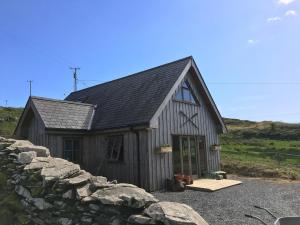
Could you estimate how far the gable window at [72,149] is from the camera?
1638 cm

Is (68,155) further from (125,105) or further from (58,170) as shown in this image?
(58,170)

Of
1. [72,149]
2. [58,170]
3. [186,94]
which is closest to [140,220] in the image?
[58,170]

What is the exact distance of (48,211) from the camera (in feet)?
23.7

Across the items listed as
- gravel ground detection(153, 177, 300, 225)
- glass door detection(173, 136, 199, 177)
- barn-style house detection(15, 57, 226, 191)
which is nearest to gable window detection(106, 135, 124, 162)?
barn-style house detection(15, 57, 226, 191)

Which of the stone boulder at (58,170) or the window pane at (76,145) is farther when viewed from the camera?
the window pane at (76,145)

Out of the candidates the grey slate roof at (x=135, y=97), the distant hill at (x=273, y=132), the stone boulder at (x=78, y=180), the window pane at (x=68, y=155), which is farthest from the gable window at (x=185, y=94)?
the distant hill at (x=273, y=132)

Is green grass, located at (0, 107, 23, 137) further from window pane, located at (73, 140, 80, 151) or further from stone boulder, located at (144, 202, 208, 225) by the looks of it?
stone boulder, located at (144, 202, 208, 225)

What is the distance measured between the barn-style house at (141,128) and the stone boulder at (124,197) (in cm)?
767

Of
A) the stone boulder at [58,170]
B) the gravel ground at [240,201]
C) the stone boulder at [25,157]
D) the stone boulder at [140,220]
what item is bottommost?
the gravel ground at [240,201]

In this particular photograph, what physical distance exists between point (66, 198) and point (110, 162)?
30.1 feet

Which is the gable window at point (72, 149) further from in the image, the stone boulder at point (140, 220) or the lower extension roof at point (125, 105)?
the stone boulder at point (140, 220)

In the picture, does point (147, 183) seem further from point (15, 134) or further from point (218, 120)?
point (15, 134)

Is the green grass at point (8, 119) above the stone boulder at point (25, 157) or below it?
above

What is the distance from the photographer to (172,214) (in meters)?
5.49
